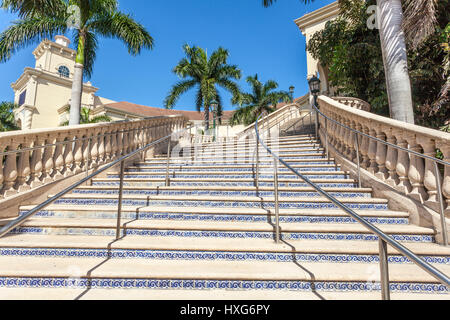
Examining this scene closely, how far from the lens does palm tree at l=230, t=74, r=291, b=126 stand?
22.6m

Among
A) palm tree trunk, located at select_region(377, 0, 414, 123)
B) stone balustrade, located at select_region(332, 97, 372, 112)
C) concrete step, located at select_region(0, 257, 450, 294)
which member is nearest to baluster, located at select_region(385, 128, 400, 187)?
palm tree trunk, located at select_region(377, 0, 414, 123)

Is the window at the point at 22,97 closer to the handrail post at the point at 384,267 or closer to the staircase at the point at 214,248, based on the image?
the staircase at the point at 214,248

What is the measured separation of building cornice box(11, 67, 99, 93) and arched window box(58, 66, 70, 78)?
1.85 m

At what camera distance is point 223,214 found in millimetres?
3490

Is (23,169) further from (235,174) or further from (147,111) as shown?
(147,111)

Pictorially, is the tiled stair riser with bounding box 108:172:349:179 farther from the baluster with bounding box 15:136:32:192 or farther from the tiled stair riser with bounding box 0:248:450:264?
the tiled stair riser with bounding box 0:248:450:264

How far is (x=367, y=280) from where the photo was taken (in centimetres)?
Answer: 218

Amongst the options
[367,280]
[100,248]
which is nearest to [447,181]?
[367,280]

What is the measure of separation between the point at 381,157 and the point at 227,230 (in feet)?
9.85

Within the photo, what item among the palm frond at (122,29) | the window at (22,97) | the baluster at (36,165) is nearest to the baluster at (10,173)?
the baluster at (36,165)

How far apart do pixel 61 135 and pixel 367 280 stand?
5.54 meters

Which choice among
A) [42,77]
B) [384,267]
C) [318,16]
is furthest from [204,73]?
[42,77]

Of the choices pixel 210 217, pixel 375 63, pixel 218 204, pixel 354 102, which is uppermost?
pixel 375 63
